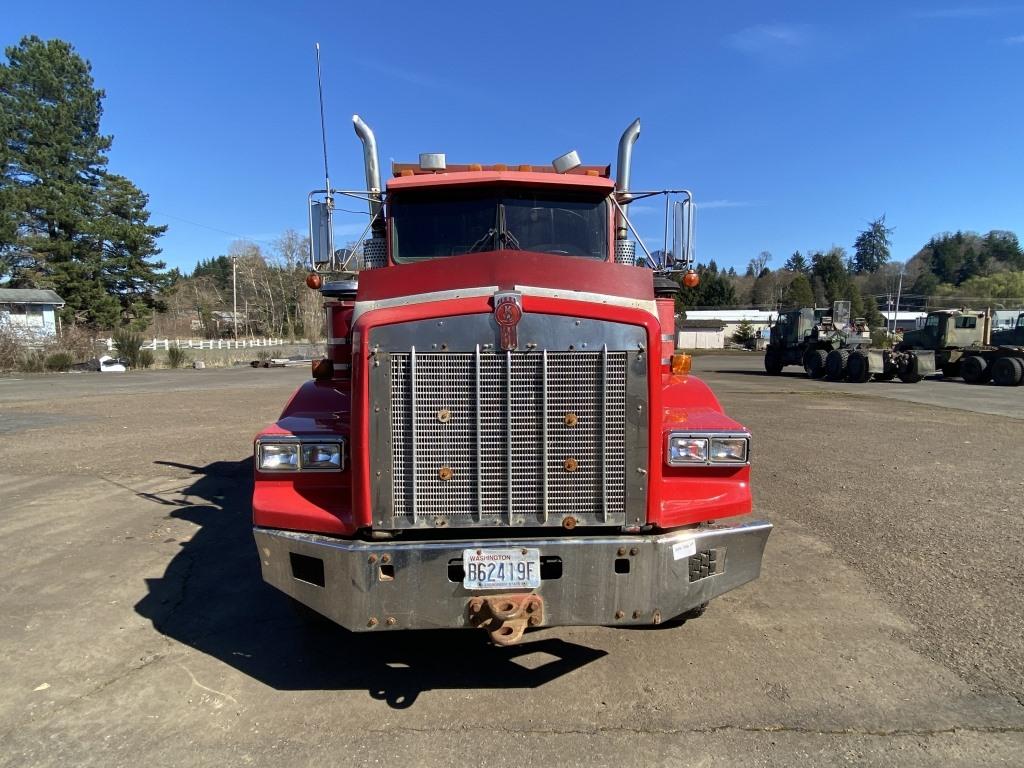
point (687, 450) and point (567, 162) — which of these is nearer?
point (687, 450)

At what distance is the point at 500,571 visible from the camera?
272 centimetres

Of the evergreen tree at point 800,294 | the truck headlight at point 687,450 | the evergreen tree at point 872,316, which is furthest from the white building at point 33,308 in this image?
the evergreen tree at point 872,316

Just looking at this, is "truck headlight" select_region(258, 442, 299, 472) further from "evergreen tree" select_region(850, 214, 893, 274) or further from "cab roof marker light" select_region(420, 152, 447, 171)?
"evergreen tree" select_region(850, 214, 893, 274)

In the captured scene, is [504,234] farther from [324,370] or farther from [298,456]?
[298,456]

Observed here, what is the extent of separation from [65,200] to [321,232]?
43778 millimetres

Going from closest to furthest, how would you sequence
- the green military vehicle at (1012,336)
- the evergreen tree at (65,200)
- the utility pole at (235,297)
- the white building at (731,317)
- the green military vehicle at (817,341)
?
the green military vehicle at (1012,336), the green military vehicle at (817,341), the evergreen tree at (65,200), the utility pole at (235,297), the white building at (731,317)

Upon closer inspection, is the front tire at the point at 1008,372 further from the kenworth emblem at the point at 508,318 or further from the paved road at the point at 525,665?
the kenworth emblem at the point at 508,318

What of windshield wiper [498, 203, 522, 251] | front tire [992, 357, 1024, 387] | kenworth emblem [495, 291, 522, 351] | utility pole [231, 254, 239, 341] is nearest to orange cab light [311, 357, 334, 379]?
windshield wiper [498, 203, 522, 251]

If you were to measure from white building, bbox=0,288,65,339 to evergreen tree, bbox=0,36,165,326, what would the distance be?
4.44ft

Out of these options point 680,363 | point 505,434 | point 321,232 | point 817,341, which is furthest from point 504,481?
point 817,341

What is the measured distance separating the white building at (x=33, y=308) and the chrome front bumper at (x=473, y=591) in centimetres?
3838

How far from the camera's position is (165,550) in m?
5.23

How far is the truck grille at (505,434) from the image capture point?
2.79 m

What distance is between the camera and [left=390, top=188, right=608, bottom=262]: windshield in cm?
452
